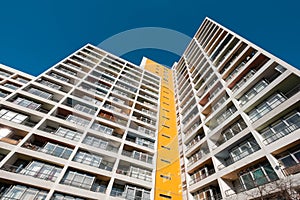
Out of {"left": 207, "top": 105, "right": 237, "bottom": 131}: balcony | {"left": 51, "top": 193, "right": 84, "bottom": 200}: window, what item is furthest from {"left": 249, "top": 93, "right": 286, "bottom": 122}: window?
{"left": 51, "top": 193, "right": 84, "bottom": 200}: window

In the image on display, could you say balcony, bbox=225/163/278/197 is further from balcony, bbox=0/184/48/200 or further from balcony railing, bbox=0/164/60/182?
balcony, bbox=0/184/48/200

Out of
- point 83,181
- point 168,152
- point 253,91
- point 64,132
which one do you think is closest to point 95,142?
point 64,132

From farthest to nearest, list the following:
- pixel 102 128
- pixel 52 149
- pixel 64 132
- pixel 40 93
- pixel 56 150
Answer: pixel 102 128
pixel 40 93
pixel 64 132
pixel 56 150
pixel 52 149

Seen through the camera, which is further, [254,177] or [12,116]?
[12,116]

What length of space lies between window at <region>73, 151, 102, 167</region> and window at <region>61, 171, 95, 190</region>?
126cm

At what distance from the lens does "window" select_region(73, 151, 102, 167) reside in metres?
16.5

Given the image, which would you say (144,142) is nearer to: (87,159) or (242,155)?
(87,159)

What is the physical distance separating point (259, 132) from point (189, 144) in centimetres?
1066

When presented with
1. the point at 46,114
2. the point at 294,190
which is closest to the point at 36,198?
the point at 46,114

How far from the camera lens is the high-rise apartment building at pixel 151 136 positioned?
12766 millimetres

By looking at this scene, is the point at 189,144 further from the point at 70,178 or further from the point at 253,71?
the point at 70,178

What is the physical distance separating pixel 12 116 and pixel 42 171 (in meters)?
6.76

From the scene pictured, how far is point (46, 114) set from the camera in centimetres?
1838

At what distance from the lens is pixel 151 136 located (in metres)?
23.2
